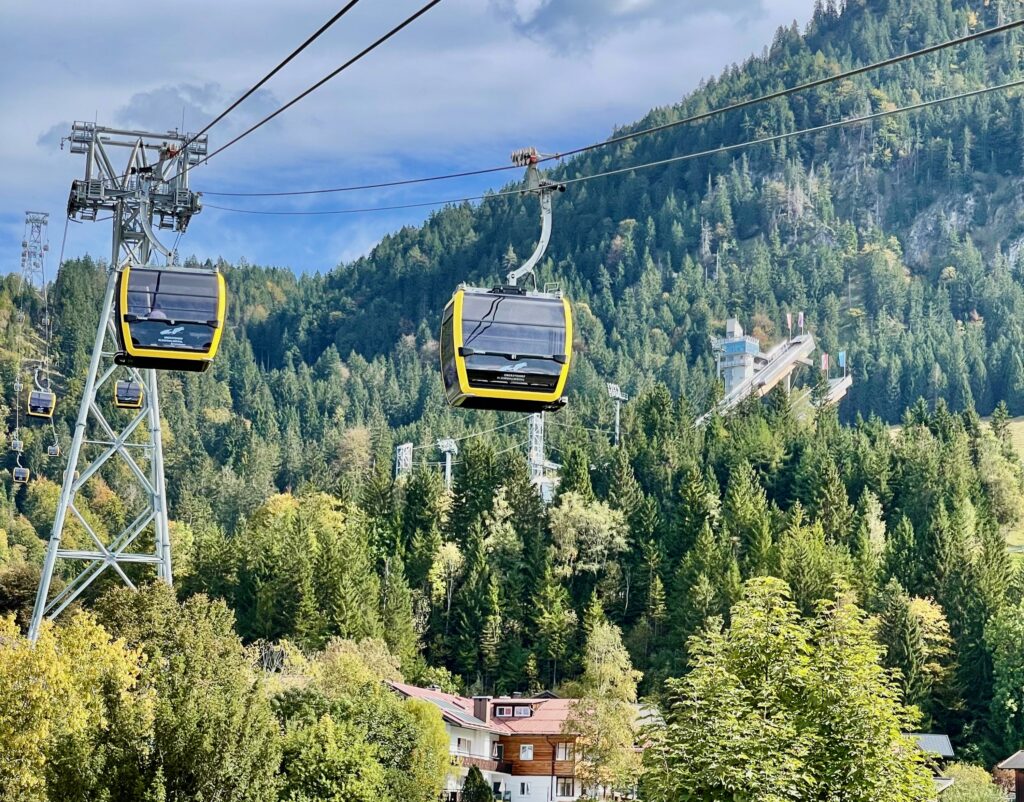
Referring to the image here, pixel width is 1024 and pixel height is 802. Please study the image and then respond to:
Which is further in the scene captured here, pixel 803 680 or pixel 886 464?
pixel 886 464

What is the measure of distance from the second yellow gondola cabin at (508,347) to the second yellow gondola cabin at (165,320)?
747 cm

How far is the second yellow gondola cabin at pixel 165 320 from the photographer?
42062mm

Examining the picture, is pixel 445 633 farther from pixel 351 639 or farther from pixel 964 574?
pixel 964 574

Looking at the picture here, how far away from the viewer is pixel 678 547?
14125cm

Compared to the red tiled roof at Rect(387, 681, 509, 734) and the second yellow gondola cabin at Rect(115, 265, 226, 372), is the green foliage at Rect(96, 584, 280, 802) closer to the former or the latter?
the second yellow gondola cabin at Rect(115, 265, 226, 372)

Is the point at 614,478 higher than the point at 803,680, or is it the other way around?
the point at 614,478

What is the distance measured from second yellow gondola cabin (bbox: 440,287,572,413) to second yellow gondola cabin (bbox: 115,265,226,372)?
7.47 metres

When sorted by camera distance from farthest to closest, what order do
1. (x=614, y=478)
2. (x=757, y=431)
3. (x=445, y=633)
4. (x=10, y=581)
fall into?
(x=757, y=431)
(x=614, y=478)
(x=445, y=633)
(x=10, y=581)

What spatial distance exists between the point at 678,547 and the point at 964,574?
24.5m

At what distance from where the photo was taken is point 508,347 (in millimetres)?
37156

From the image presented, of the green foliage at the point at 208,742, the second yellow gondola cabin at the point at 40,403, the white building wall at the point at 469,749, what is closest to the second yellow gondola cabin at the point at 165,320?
the green foliage at the point at 208,742

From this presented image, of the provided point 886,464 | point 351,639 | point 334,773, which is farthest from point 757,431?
point 334,773

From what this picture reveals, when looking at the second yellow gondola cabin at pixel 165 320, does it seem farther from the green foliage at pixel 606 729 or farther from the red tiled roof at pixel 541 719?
the red tiled roof at pixel 541 719

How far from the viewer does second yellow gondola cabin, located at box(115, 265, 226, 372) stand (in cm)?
4206
